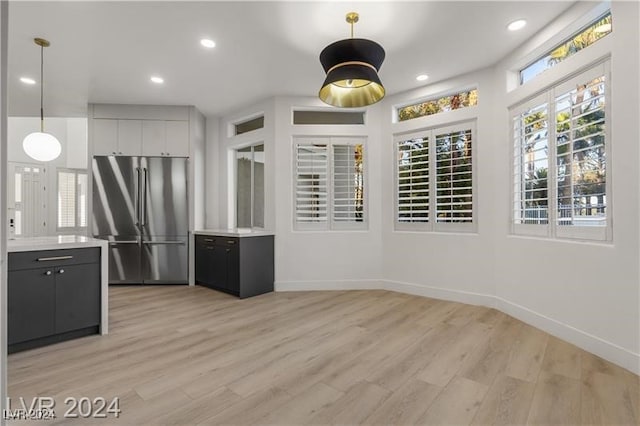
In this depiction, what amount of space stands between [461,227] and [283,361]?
2844mm

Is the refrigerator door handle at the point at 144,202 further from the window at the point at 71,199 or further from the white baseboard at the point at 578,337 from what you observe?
the white baseboard at the point at 578,337

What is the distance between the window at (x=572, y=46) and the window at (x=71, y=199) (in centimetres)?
964

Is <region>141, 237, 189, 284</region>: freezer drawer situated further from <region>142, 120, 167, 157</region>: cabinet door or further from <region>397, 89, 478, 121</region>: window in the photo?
<region>397, 89, 478, 121</region>: window

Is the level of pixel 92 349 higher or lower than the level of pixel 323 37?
lower

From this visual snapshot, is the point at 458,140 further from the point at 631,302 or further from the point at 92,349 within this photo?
the point at 92,349

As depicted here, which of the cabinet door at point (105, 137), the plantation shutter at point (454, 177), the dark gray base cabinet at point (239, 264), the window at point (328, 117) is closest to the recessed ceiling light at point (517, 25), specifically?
the plantation shutter at point (454, 177)

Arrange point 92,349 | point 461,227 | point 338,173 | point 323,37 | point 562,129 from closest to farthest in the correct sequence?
1. point 92,349
2. point 562,129
3. point 323,37
4. point 461,227
5. point 338,173

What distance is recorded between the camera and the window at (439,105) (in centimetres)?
409

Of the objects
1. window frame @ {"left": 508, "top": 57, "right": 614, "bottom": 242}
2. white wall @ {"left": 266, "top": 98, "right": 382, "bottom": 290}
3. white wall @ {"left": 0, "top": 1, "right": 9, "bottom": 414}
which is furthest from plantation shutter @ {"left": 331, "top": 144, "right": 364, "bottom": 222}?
white wall @ {"left": 0, "top": 1, "right": 9, "bottom": 414}

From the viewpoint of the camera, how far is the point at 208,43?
128 inches

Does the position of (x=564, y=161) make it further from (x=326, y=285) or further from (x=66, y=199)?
(x=66, y=199)

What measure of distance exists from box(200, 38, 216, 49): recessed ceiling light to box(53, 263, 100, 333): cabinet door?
2.42m

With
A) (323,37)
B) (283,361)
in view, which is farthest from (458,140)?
(283,361)

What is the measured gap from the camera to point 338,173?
477 cm
